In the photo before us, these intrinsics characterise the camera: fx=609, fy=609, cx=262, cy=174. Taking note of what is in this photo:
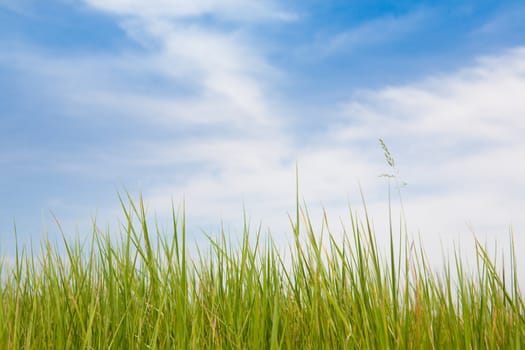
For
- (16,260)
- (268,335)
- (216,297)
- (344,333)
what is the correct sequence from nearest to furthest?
(344,333) < (268,335) < (216,297) < (16,260)

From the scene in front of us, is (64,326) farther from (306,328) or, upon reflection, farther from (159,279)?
(306,328)

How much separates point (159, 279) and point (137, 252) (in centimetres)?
19

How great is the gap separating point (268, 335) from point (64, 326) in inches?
40.7

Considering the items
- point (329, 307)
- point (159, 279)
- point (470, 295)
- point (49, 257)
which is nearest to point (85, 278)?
point (49, 257)

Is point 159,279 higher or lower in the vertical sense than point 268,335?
higher

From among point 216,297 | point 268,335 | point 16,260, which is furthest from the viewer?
point 16,260

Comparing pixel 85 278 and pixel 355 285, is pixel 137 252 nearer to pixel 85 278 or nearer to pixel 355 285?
pixel 85 278

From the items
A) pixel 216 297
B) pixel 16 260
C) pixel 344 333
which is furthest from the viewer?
pixel 16 260

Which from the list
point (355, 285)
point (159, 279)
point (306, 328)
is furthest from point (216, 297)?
point (355, 285)

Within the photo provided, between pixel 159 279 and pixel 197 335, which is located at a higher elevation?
pixel 159 279

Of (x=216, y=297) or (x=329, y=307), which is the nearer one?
(x=329, y=307)

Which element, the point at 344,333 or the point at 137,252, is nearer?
the point at 344,333

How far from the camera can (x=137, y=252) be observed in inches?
127

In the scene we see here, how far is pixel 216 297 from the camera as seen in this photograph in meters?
3.39
